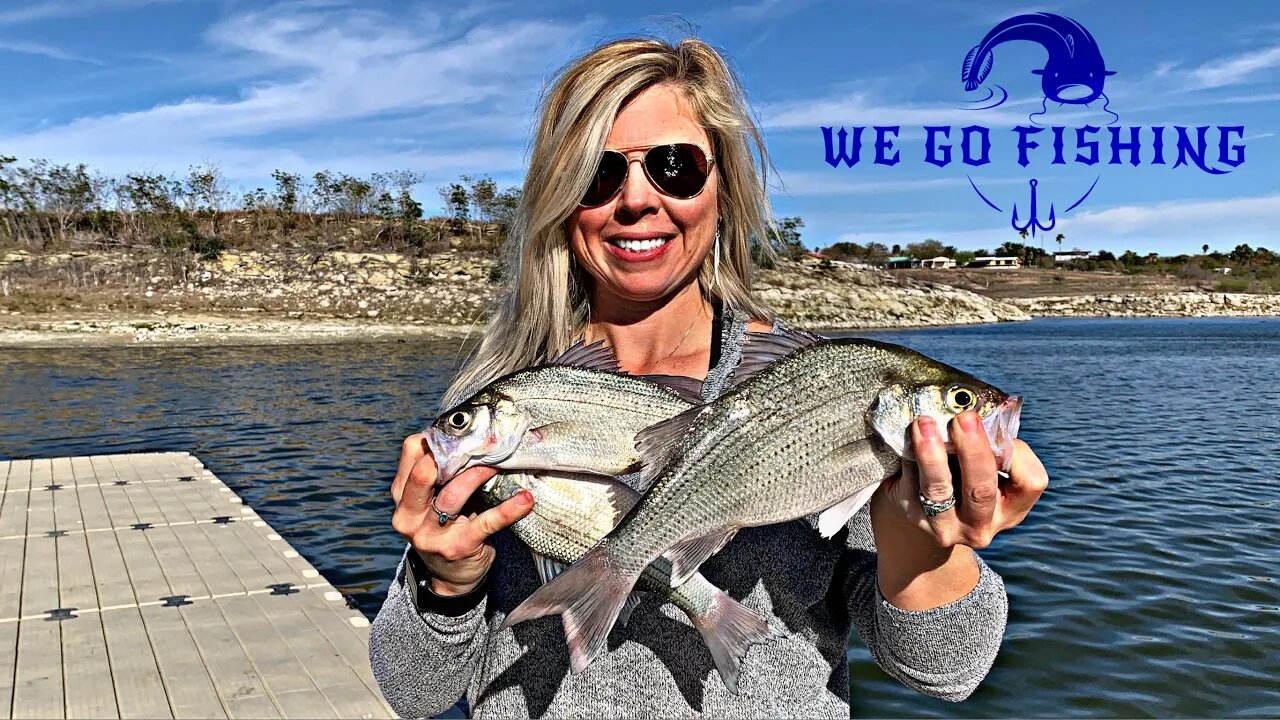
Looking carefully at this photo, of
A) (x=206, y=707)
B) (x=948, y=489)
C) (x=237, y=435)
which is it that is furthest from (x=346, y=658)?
(x=237, y=435)

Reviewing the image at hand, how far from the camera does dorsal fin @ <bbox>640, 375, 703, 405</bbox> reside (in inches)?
97.3

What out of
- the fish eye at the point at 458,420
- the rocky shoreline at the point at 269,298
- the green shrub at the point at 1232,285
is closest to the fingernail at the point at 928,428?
the fish eye at the point at 458,420

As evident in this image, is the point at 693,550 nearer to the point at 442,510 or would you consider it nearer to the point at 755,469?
the point at 755,469

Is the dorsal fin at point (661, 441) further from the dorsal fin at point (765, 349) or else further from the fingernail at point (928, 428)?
the fingernail at point (928, 428)

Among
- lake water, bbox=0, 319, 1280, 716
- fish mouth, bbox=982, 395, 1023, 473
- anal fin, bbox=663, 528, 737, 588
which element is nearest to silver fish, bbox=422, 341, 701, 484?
anal fin, bbox=663, 528, 737, 588

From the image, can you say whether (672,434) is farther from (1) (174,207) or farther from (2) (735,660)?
(1) (174,207)

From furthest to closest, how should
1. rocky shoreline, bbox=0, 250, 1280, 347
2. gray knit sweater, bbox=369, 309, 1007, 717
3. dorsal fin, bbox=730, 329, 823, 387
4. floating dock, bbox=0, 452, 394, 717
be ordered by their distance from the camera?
rocky shoreline, bbox=0, 250, 1280, 347 < floating dock, bbox=0, 452, 394, 717 < gray knit sweater, bbox=369, 309, 1007, 717 < dorsal fin, bbox=730, 329, 823, 387

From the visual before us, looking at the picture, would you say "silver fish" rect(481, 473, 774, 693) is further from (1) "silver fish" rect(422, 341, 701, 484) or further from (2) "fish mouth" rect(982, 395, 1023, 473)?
(2) "fish mouth" rect(982, 395, 1023, 473)

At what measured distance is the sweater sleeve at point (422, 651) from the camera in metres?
2.70

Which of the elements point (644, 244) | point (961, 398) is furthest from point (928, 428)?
point (644, 244)

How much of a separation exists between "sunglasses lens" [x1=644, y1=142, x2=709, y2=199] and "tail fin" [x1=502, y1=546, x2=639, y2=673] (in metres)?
1.11

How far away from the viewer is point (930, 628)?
2.50 m

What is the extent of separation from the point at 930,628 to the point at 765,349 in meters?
0.86

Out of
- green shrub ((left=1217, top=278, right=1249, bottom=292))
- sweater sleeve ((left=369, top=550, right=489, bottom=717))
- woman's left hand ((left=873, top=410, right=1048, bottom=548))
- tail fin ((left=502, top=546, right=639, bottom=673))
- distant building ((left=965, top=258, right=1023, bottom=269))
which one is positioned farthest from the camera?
distant building ((left=965, top=258, right=1023, bottom=269))
